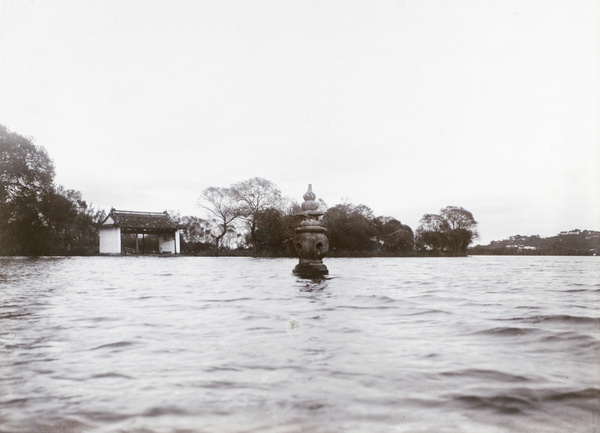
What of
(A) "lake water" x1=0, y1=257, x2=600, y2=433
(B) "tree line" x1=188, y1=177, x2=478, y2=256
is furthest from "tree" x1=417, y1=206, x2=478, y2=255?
(A) "lake water" x1=0, y1=257, x2=600, y2=433

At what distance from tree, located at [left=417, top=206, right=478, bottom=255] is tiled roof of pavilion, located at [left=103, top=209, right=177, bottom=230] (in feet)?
80.8

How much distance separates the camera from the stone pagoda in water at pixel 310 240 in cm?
1116

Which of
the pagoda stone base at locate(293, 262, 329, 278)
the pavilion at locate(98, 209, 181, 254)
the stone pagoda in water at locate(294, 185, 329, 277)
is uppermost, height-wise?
the pavilion at locate(98, 209, 181, 254)

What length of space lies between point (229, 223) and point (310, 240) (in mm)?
35813

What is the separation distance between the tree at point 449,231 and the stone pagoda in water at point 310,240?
27449 millimetres

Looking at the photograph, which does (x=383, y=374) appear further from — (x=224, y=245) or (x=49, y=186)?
(x=224, y=245)

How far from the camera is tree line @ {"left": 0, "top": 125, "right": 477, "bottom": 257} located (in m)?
28.7

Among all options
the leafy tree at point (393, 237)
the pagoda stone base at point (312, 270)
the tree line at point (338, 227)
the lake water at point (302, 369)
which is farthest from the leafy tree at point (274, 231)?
the lake water at point (302, 369)

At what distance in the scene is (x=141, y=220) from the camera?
4519 cm

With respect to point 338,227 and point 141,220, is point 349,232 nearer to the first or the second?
point 338,227

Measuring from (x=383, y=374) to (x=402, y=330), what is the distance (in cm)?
156

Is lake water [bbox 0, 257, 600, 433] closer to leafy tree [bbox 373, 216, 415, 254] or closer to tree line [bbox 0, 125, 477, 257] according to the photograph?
tree line [bbox 0, 125, 477, 257]

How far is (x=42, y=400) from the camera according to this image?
2285mm

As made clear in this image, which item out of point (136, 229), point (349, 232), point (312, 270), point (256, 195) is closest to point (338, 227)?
point (349, 232)
